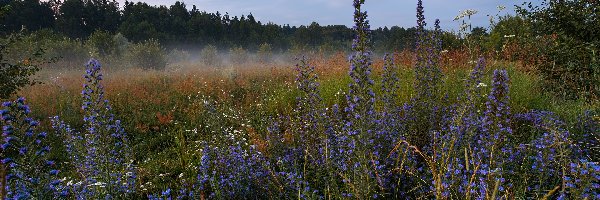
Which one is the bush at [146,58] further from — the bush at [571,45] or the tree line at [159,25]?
the tree line at [159,25]

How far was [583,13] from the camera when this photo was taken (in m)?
7.69

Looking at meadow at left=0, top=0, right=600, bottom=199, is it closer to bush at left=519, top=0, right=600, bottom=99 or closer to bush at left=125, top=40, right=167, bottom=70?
bush at left=519, top=0, right=600, bottom=99

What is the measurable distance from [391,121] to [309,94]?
1161 mm

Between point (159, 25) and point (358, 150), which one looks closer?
point (358, 150)

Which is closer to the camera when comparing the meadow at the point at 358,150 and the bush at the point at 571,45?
the meadow at the point at 358,150

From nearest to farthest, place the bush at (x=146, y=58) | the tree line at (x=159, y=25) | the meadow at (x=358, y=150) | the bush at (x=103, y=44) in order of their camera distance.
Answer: the meadow at (x=358, y=150) < the bush at (x=146, y=58) < the bush at (x=103, y=44) < the tree line at (x=159, y=25)

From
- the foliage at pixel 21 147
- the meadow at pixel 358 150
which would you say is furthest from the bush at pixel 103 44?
the foliage at pixel 21 147

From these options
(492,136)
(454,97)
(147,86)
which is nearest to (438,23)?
(454,97)

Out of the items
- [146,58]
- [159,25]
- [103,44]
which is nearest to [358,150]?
[146,58]

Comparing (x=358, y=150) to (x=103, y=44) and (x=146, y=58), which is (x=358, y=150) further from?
(x=103, y=44)

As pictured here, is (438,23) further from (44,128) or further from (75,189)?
(44,128)

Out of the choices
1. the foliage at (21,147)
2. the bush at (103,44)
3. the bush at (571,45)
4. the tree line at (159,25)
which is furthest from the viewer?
the tree line at (159,25)

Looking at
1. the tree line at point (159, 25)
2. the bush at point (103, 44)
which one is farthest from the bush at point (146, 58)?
the tree line at point (159, 25)

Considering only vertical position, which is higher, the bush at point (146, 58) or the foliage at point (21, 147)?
the foliage at point (21, 147)
